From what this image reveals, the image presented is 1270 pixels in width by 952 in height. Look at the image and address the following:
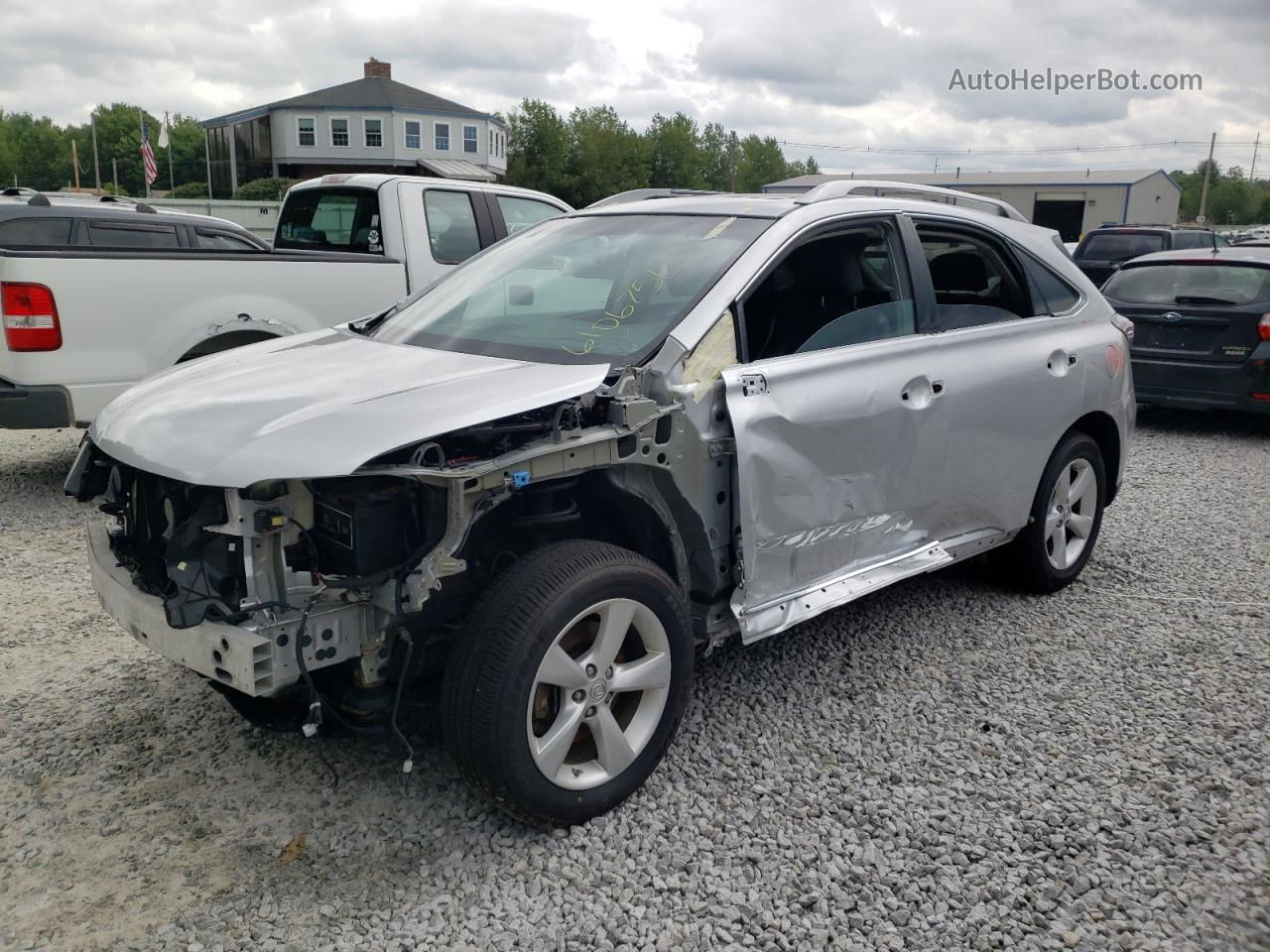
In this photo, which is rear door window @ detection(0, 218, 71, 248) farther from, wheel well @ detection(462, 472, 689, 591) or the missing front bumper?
wheel well @ detection(462, 472, 689, 591)

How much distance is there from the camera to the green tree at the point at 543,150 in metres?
66.0

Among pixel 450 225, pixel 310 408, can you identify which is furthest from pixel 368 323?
pixel 450 225

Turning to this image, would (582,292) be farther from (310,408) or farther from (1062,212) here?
(1062,212)

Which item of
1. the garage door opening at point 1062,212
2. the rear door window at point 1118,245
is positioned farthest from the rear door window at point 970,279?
the garage door opening at point 1062,212

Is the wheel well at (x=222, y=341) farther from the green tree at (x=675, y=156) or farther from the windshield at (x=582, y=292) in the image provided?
the green tree at (x=675, y=156)

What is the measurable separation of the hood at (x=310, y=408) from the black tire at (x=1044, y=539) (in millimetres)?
2644

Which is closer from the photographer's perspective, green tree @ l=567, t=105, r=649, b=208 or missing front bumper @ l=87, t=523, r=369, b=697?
missing front bumper @ l=87, t=523, r=369, b=697

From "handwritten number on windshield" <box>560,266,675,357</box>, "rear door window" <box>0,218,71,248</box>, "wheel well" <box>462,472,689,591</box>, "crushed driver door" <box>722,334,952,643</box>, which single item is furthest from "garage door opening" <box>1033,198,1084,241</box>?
"wheel well" <box>462,472,689,591</box>

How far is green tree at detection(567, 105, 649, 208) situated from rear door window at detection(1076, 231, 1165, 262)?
48834 millimetres

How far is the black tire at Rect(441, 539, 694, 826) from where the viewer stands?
2.84 meters

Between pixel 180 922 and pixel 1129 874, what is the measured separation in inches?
101

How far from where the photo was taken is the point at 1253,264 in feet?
31.2

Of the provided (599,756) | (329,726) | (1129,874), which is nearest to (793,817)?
(599,756)

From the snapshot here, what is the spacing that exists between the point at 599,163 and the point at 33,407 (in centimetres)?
6463
